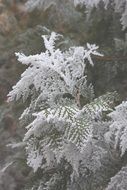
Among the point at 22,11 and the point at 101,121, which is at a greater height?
the point at 22,11

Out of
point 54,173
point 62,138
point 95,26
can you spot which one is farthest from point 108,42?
point 62,138

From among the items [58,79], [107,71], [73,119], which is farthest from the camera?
[107,71]

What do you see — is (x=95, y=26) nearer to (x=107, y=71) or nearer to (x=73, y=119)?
(x=107, y=71)

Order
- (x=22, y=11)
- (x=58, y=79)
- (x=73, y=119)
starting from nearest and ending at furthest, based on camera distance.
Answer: (x=73, y=119)
(x=58, y=79)
(x=22, y=11)

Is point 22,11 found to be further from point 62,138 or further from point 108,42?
point 62,138

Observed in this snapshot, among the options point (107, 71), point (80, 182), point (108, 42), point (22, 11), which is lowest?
point (80, 182)

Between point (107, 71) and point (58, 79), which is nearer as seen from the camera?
point (58, 79)
